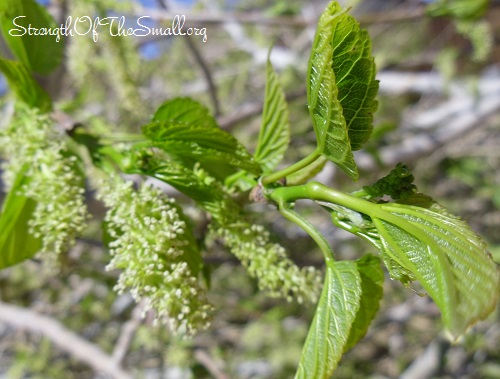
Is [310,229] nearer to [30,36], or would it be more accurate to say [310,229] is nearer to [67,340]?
[30,36]

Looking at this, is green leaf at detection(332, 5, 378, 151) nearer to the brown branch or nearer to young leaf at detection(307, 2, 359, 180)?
young leaf at detection(307, 2, 359, 180)

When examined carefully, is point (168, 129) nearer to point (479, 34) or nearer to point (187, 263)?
point (187, 263)

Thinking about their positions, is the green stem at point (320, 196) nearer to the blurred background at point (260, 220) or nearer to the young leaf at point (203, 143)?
the young leaf at point (203, 143)

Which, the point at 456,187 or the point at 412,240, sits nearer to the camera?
the point at 412,240

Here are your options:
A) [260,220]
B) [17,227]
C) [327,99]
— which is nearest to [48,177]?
[17,227]

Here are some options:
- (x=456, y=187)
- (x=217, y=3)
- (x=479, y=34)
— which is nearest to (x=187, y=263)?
Result: (x=479, y=34)

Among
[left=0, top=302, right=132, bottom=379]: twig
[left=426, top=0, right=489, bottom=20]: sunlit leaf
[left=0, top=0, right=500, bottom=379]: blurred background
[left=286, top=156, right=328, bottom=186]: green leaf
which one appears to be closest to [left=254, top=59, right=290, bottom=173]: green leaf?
[left=286, top=156, right=328, bottom=186]: green leaf
